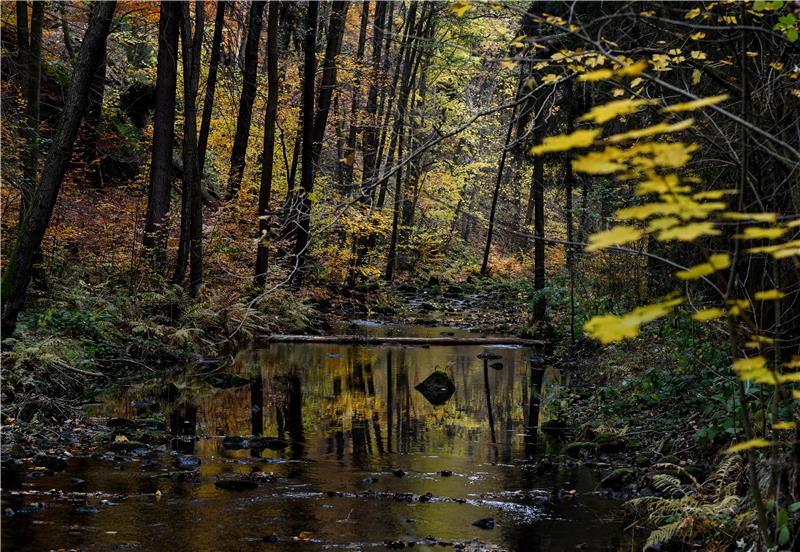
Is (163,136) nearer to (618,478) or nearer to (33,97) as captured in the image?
(33,97)

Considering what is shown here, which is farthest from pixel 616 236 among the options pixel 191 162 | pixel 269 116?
pixel 269 116

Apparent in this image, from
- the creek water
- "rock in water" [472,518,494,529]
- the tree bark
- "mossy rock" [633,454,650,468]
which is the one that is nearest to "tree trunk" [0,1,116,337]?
the creek water

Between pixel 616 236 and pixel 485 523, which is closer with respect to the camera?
pixel 616 236

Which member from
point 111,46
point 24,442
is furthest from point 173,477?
point 111,46

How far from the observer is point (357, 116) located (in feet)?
81.9

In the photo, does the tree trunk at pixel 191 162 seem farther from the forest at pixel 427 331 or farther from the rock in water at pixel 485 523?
the rock in water at pixel 485 523

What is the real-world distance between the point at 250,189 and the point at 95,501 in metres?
19.1

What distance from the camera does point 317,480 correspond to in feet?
23.9

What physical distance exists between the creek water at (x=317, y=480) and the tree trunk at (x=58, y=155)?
6.49 ft

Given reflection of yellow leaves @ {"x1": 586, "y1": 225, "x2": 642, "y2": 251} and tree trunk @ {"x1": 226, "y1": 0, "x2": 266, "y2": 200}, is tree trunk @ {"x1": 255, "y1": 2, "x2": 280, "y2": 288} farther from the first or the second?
reflection of yellow leaves @ {"x1": 586, "y1": 225, "x2": 642, "y2": 251}

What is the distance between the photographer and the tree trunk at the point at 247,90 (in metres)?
19.5

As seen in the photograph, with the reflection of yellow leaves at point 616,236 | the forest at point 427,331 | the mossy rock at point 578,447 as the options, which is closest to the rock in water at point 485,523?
the forest at point 427,331

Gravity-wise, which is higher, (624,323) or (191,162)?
(191,162)

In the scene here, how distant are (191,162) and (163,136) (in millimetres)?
1809
